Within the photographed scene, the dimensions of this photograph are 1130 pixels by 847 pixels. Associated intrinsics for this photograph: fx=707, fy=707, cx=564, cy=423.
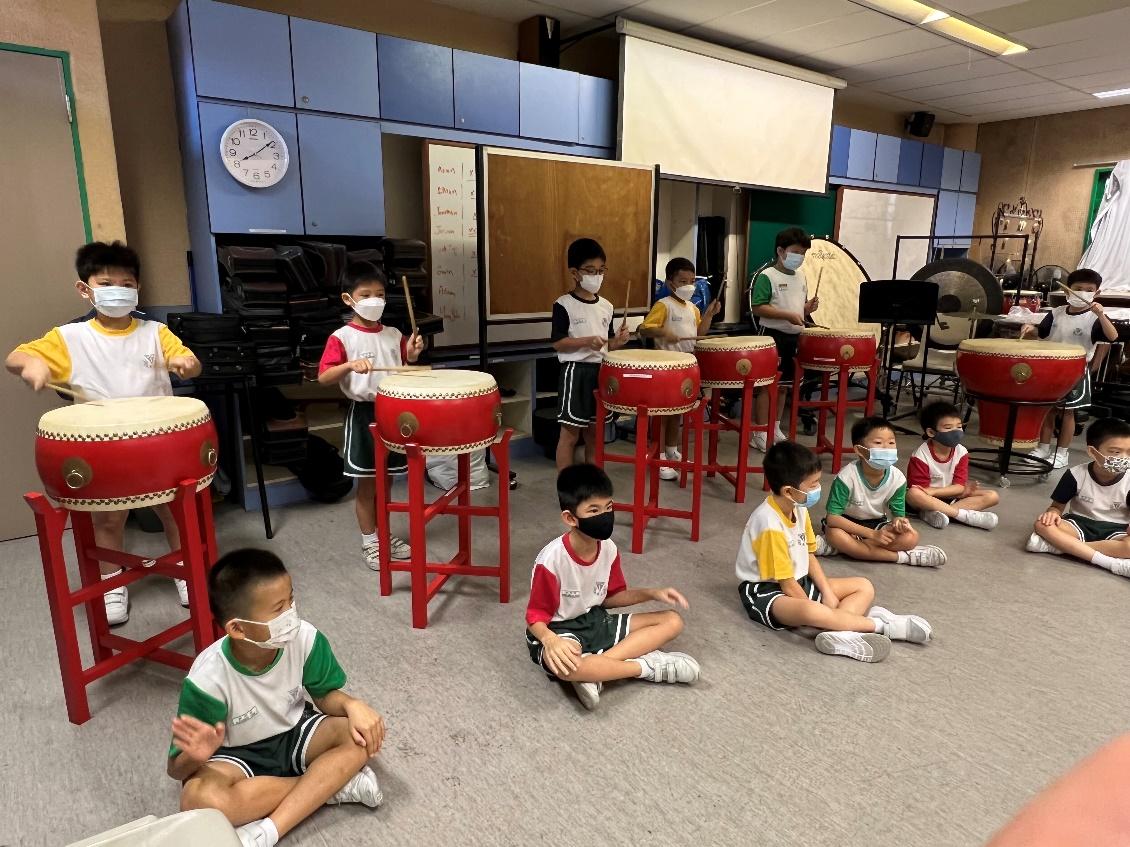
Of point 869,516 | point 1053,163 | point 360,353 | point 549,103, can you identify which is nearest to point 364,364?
point 360,353

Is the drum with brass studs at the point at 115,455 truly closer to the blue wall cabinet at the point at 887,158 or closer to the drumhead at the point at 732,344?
the drumhead at the point at 732,344

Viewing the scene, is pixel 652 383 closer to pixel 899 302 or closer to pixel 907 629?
pixel 907 629

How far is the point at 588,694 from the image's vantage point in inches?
72.2

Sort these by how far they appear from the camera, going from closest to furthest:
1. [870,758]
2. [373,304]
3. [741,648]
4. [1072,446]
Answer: [870,758]
[741,648]
[373,304]
[1072,446]

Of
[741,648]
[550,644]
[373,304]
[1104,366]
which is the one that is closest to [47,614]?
[373,304]

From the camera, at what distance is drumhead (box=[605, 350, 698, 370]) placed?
2.80 meters

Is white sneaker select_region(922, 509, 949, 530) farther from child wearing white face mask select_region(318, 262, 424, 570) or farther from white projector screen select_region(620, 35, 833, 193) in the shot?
white projector screen select_region(620, 35, 833, 193)

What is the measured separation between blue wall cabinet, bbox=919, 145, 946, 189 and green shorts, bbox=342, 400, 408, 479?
684cm

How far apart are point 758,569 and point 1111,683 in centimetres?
100

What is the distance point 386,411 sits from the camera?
2266mm

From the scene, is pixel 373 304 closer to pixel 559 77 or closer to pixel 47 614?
pixel 47 614

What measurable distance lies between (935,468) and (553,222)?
2.32 metres

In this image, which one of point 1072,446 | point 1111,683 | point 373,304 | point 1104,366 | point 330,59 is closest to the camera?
point 1111,683

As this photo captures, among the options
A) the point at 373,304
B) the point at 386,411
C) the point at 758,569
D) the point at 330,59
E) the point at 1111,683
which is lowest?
the point at 1111,683
